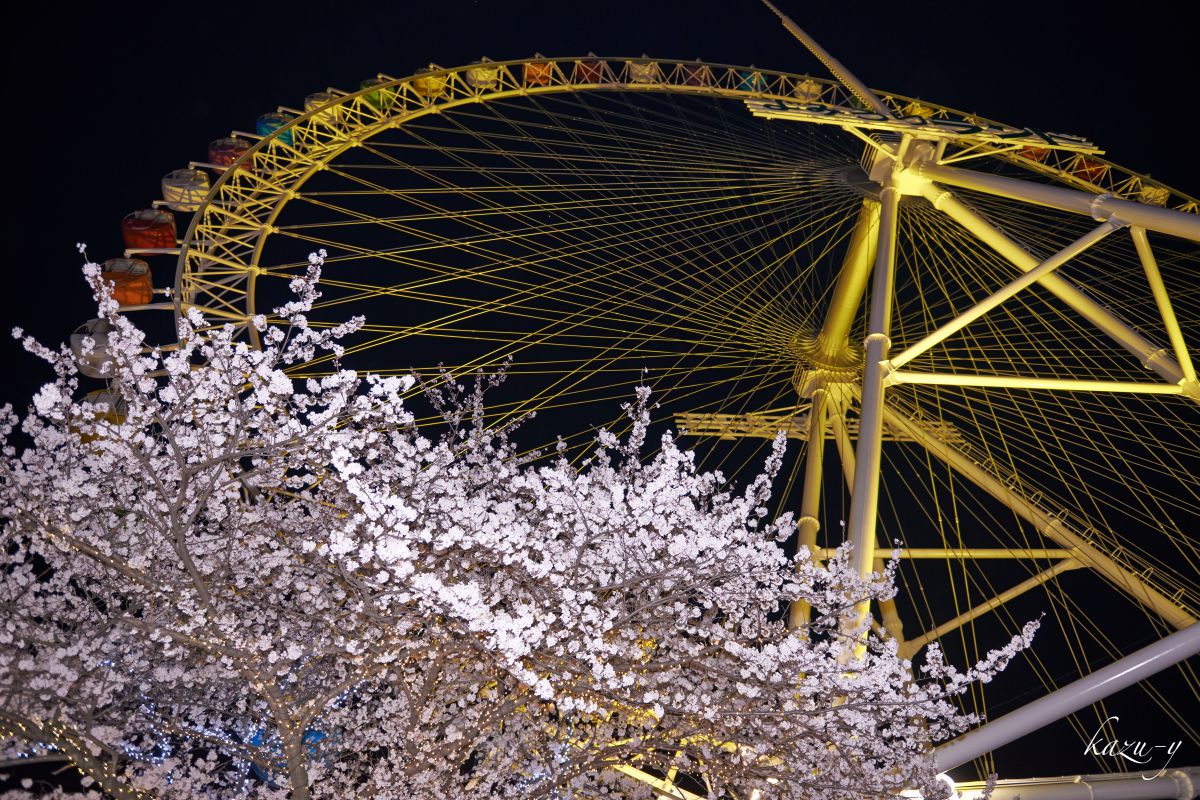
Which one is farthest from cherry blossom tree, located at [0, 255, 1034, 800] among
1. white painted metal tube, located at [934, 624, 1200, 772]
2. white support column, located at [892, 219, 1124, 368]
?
white support column, located at [892, 219, 1124, 368]

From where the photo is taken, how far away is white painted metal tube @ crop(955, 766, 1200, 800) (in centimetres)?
1004

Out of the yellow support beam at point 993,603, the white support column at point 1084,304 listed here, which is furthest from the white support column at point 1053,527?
the white support column at point 1084,304

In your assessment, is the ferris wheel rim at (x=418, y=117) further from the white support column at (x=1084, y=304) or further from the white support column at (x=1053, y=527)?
the white support column at (x=1053, y=527)

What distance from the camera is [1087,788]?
33.0ft

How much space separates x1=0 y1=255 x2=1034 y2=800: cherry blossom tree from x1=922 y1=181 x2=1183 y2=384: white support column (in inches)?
110

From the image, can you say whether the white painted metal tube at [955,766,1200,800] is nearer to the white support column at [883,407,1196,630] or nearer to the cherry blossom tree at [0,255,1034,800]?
the cherry blossom tree at [0,255,1034,800]

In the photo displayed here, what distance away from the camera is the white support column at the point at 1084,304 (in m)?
9.88

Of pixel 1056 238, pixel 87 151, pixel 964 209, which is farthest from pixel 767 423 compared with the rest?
pixel 87 151

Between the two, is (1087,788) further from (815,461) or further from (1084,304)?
(815,461)

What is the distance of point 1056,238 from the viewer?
1623cm

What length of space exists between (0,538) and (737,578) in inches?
260

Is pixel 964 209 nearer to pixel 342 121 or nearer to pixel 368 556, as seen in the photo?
pixel 368 556

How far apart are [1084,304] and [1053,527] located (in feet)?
21.9

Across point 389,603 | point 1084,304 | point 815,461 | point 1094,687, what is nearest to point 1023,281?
point 1084,304
